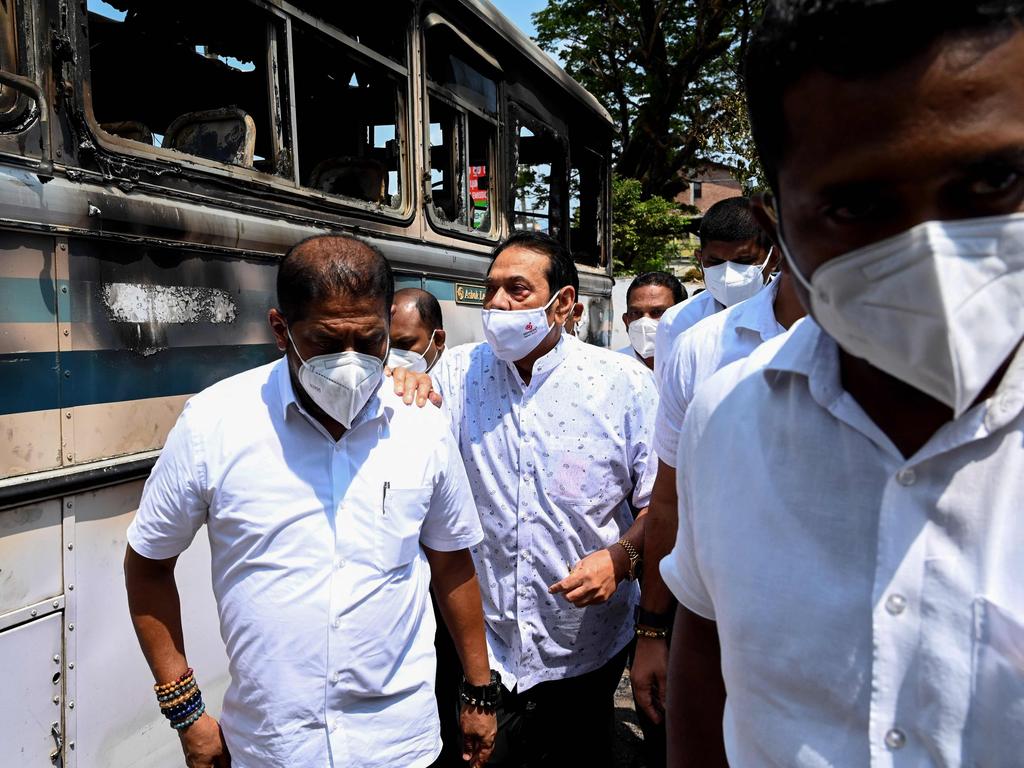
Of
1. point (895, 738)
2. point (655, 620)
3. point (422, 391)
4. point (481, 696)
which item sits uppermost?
point (422, 391)

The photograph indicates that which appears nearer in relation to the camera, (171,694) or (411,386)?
(171,694)

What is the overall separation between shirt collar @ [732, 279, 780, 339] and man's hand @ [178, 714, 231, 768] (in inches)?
68.6

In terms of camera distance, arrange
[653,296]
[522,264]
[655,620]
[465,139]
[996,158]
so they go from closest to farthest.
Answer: [996,158]
[655,620]
[522,264]
[465,139]
[653,296]

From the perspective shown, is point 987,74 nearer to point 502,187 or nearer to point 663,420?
point 663,420

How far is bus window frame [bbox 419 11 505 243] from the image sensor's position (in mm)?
3844

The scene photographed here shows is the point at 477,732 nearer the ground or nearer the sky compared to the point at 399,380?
nearer the ground

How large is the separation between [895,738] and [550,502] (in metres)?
1.73

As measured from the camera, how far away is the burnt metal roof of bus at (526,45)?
430 centimetres

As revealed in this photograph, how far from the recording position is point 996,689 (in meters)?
0.81

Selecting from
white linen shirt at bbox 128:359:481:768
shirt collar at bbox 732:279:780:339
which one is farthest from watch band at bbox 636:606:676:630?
shirt collar at bbox 732:279:780:339

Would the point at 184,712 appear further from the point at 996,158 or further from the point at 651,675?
the point at 996,158

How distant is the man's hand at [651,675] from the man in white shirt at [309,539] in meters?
0.55

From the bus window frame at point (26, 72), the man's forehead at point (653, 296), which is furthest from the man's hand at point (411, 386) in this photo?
the man's forehead at point (653, 296)

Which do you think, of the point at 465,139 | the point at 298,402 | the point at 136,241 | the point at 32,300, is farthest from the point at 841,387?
the point at 465,139
